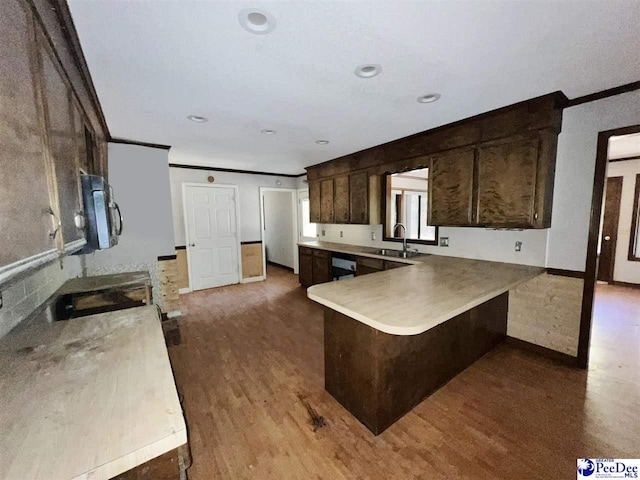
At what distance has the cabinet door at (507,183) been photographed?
237 centimetres

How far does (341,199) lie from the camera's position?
4.51m

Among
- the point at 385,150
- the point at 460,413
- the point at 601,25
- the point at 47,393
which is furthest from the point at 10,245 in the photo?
the point at 385,150

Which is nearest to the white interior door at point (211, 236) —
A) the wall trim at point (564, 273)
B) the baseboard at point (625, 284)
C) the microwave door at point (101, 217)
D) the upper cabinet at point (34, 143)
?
the microwave door at point (101, 217)

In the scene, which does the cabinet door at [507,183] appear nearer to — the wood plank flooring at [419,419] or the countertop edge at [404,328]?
the countertop edge at [404,328]

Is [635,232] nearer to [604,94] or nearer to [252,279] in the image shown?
[604,94]

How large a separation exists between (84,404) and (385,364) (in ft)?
4.93

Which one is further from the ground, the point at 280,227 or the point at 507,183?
the point at 507,183

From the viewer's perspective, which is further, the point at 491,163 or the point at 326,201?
the point at 326,201

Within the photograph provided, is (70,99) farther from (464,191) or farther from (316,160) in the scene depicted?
(316,160)

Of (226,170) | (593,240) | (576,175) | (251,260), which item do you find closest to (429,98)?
(576,175)

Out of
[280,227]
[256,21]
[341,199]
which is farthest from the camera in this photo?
[280,227]

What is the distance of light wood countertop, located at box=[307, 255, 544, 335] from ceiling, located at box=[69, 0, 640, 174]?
1550 mm

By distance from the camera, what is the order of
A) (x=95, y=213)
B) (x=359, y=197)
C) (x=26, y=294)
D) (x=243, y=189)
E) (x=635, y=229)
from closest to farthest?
1. (x=26, y=294)
2. (x=95, y=213)
3. (x=359, y=197)
4. (x=635, y=229)
5. (x=243, y=189)

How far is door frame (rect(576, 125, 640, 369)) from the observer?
7.25 feet
